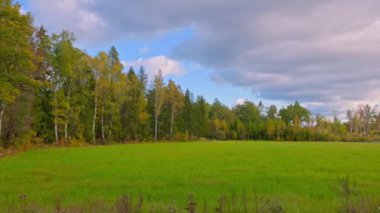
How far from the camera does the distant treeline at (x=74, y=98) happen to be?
115 ft

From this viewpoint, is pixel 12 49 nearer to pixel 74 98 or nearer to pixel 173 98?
pixel 74 98

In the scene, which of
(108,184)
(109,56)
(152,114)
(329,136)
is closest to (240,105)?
(329,136)

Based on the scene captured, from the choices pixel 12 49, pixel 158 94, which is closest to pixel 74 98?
pixel 158 94

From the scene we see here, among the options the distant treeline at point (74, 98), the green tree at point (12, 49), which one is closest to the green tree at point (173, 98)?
the distant treeline at point (74, 98)

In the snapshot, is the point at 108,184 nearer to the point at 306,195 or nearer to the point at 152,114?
the point at 306,195

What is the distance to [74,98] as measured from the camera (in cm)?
6556

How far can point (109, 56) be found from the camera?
74938mm

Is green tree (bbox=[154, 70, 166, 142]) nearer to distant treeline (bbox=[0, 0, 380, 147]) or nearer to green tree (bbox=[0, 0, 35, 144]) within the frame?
distant treeline (bbox=[0, 0, 380, 147])

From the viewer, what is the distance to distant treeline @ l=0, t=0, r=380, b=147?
3497 centimetres

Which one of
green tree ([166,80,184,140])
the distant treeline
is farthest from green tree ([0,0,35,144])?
green tree ([166,80,184,140])

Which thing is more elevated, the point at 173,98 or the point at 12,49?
the point at 173,98

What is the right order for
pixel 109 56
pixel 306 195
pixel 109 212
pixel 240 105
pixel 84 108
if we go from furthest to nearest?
1. pixel 240 105
2. pixel 109 56
3. pixel 84 108
4. pixel 306 195
5. pixel 109 212

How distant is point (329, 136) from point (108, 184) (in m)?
133

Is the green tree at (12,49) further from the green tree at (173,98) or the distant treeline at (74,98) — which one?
the green tree at (173,98)
